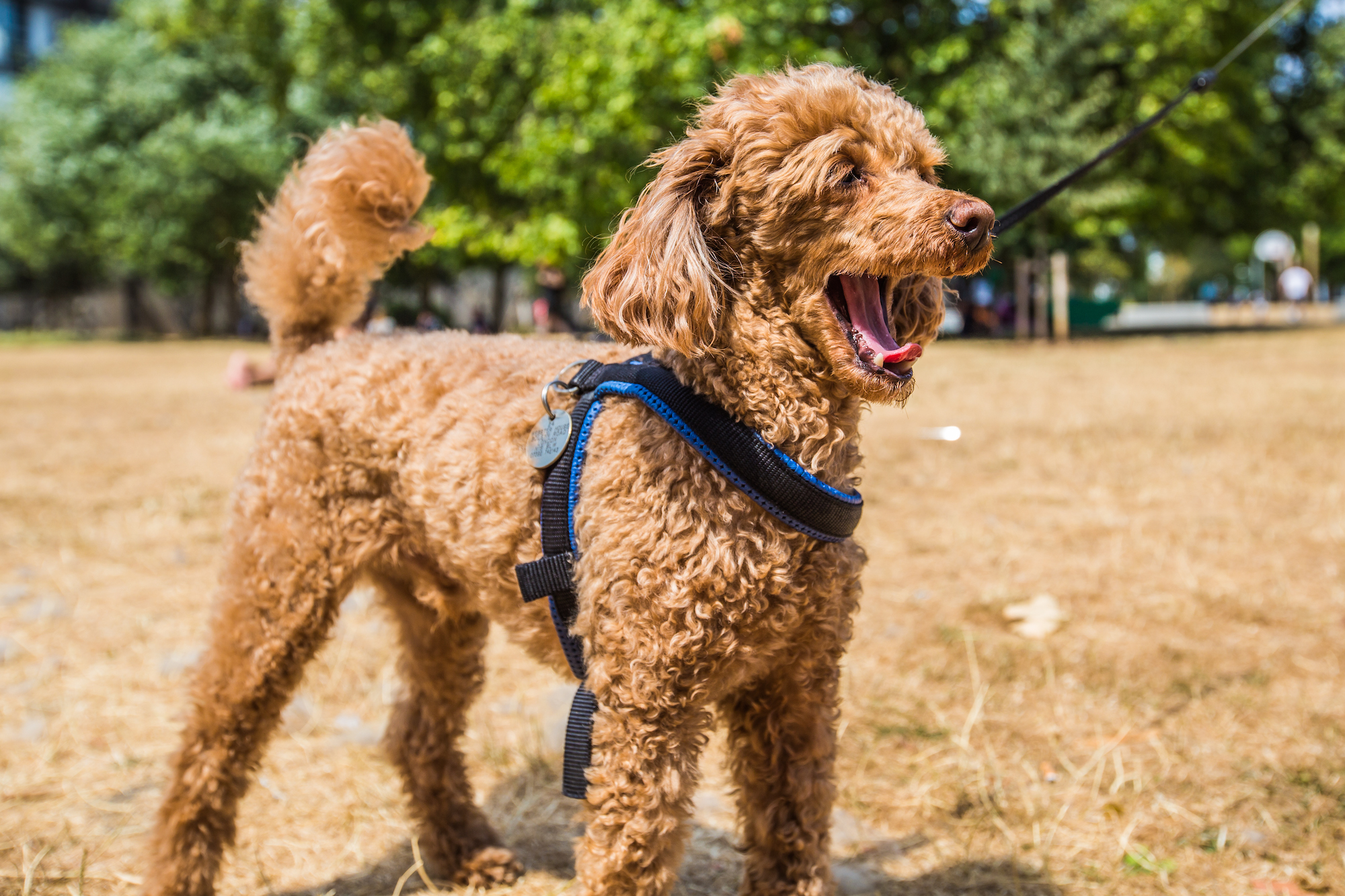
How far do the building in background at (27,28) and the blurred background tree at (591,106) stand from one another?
17.9m

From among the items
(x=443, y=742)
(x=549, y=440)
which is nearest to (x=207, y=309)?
(x=443, y=742)

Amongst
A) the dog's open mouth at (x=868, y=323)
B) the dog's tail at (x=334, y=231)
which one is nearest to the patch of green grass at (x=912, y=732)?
the dog's open mouth at (x=868, y=323)

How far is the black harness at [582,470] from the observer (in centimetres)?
200

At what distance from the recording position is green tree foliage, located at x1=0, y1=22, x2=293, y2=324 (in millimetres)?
29609

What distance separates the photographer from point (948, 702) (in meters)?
3.68

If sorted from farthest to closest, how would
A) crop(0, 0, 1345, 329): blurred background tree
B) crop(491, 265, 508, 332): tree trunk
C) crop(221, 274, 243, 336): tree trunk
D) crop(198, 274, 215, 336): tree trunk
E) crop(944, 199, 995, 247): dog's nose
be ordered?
crop(221, 274, 243, 336): tree trunk
crop(198, 274, 215, 336): tree trunk
crop(491, 265, 508, 332): tree trunk
crop(0, 0, 1345, 329): blurred background tree
crop(944, 199, 995, 247): dog's nose

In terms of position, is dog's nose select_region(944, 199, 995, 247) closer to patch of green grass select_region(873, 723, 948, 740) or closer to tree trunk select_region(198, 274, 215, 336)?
patch of green grass select_region(873, 723, 948, 740)

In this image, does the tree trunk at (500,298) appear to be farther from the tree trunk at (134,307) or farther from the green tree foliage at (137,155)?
the tree trunk at (134,307)

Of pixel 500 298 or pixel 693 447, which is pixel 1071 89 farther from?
pixel 693 447

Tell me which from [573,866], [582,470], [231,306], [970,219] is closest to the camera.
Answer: [970,219]

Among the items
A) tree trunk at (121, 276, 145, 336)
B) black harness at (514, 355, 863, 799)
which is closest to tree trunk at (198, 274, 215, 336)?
tree trunk at (121, 276, 145, 336)

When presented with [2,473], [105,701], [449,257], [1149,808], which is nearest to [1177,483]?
[1149,808]

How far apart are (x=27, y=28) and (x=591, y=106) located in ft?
155

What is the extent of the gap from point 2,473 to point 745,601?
8.42 m
